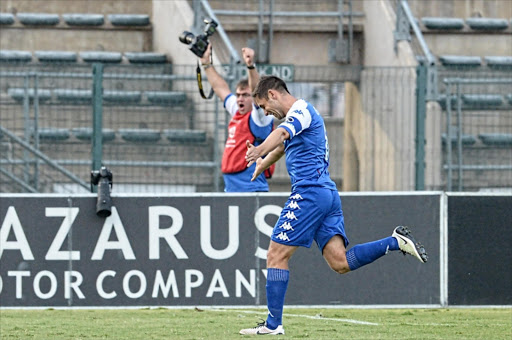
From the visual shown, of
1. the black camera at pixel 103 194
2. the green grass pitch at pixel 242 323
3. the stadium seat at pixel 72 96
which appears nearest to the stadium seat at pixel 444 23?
the stadium seat at pixel 72 96

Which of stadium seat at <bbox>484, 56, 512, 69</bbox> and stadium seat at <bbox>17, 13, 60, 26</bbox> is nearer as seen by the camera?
stadium seat at <bbox>17, 13, 60, 26</bbox>

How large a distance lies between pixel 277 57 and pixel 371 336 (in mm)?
10703

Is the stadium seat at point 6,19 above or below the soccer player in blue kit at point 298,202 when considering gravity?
above

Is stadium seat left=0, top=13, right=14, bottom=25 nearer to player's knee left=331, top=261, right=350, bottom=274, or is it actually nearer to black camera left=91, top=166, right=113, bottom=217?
black camera left=91, top=166, right=113, bottom=217

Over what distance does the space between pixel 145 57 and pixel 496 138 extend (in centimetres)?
556

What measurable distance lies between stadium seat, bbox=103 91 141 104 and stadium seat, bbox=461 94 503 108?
182 inches

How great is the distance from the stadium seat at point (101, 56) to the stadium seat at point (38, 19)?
89 cm

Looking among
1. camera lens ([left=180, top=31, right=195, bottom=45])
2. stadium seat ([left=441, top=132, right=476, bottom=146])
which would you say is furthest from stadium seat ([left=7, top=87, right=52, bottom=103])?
stadium seat ([left=441, top=132, right=476, bottom=146])

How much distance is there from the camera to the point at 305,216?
8.41 metres

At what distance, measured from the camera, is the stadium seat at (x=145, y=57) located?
1762 centimetres

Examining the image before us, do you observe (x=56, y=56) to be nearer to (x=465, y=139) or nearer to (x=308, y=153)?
A: (x=465, y=139)

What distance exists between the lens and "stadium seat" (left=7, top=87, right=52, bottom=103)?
1482cm

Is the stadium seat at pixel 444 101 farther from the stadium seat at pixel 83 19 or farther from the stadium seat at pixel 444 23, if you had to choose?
the stadium seat at pixel 83 19

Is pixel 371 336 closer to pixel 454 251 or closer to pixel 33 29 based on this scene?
pixel 454 251
